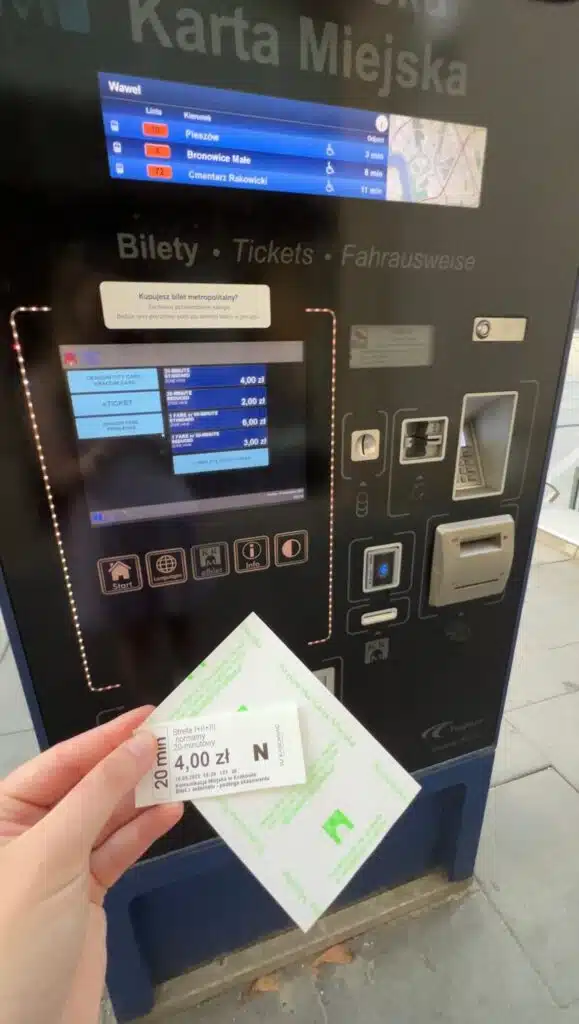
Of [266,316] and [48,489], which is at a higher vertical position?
[266,316]

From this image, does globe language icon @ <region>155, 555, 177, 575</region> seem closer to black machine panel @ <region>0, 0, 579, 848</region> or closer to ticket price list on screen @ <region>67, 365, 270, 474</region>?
black machine panel @ <region>0, 0, 579, 848</region>

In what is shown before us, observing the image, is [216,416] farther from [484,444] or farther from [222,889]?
[222,889]

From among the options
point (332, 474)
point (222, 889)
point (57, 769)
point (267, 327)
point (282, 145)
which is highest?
point (282, 145)

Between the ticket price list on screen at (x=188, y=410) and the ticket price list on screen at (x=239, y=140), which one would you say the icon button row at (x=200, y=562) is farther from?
the ticket price list on screen at (x=239, y=140)

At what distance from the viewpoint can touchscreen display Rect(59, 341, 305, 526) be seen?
0.77 m

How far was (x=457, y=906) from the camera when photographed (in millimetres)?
1561

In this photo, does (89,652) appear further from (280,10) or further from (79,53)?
(280,10)

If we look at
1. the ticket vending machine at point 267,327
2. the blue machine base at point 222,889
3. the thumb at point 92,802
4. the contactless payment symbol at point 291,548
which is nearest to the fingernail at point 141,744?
the thumb at point 92,802

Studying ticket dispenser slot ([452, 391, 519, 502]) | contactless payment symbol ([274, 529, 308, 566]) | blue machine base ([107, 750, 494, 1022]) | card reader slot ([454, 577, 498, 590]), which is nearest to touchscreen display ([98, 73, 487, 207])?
ticket dispenser slot ([452, 391, 519, 502])

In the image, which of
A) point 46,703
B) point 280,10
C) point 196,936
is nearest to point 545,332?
point 280,10

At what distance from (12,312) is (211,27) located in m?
0.43

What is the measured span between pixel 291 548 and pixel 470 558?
1.23 ft

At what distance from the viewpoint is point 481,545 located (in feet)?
3.64

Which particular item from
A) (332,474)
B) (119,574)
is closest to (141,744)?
(119,574)
